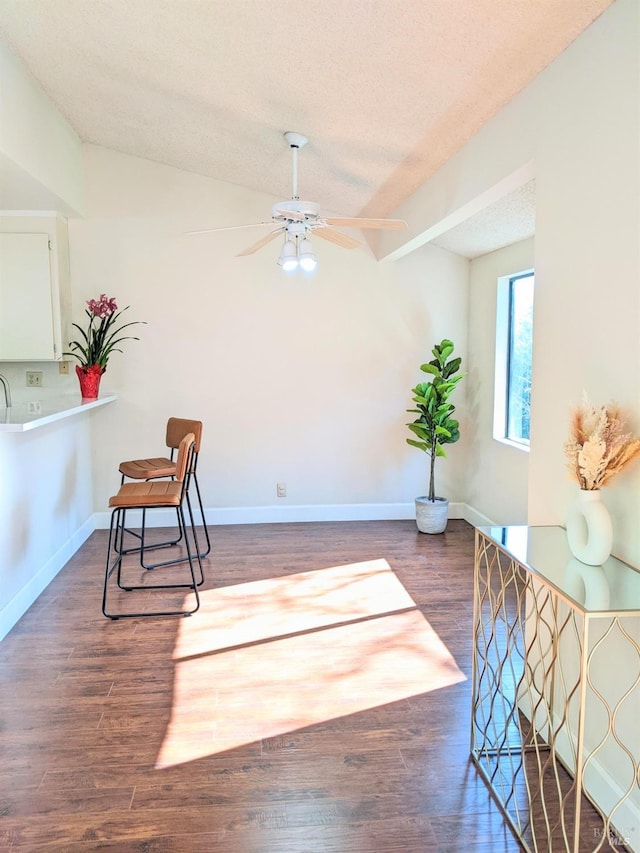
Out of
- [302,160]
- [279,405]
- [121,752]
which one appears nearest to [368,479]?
[279,405]

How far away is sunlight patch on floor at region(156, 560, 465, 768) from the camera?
241 cm

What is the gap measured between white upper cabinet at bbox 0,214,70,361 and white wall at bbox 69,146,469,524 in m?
0.39

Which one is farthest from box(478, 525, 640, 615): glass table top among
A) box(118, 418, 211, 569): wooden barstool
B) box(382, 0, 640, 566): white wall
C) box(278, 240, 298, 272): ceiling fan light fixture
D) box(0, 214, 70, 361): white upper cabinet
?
box(0, 214, 70, 361): white upper cabinet

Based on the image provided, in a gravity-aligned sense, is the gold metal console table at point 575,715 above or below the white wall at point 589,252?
below

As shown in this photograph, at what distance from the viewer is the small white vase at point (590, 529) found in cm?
178

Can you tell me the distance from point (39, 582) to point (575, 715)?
115 inches

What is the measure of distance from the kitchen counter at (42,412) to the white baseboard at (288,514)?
1.05 metres

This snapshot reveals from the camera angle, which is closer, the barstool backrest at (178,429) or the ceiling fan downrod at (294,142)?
the ceiling fan downrod at (294,142)

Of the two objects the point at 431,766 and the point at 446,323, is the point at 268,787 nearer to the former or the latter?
the point at 431,766

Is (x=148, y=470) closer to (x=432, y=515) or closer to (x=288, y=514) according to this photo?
(x=288, y=514)

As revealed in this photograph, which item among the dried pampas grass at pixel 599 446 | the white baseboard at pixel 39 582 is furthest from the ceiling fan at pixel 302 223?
the white baseboard at pixel 39 582

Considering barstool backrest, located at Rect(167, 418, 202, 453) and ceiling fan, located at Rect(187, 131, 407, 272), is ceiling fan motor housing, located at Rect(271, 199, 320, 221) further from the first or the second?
barstool backrest, located at Rect(167, 418, 202, 453)

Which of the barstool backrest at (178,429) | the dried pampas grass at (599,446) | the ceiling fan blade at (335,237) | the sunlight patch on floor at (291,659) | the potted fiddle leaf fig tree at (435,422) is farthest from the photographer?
the potted fiddle leaf fig tree at (435,422)

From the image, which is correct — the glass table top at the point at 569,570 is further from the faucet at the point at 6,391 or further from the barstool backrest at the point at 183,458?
the faucet at the point at 6,391
